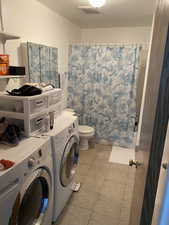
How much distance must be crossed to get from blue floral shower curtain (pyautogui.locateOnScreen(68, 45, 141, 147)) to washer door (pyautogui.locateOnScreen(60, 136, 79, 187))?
144 centimetres

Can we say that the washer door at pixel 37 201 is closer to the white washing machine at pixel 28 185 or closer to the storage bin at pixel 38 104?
the white washing machine at pixel 28 185

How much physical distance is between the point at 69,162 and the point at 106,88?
1.71 meters

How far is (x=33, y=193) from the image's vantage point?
4.42 ft

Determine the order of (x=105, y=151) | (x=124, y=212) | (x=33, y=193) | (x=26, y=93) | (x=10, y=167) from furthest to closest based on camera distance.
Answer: (x=105, y=151) → (x=124, y=212) → (x=26, y=93) → (x=33, y=193) → (x=10, y=167)

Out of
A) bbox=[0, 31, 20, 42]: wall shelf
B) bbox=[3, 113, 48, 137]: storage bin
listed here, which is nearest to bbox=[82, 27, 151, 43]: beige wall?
bbox=[0, 31, 20, 42]: wall shelf

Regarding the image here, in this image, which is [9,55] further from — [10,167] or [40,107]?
[10,167]

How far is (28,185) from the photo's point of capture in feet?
3.65

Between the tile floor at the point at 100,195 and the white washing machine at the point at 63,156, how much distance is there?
6.4 inches

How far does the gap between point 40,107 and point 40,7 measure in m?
1.58

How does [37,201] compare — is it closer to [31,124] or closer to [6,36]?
[31,124]

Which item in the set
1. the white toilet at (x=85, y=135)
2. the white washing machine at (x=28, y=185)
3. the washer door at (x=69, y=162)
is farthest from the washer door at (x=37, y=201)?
the white toilet at (x=85, y=135)

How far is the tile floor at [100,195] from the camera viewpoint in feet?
5.75

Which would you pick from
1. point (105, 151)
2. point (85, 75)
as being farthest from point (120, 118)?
point (85, 75)

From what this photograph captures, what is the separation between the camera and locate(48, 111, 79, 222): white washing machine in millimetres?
1505
